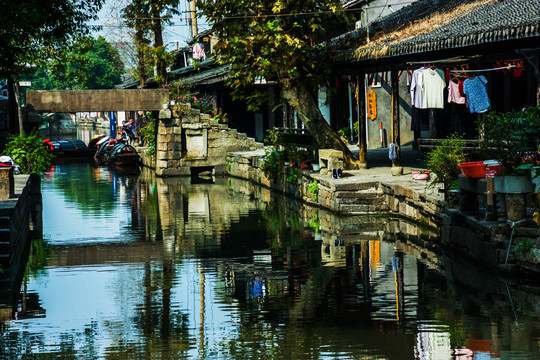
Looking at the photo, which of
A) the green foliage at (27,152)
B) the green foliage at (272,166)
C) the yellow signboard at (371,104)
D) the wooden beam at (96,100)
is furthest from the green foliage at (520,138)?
the wooden beam at (96,100)

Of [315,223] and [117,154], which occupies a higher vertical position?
[117,154]

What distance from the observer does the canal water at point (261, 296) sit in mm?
8219

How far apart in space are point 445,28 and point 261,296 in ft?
31.6

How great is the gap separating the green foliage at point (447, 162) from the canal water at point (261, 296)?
3.63 ft

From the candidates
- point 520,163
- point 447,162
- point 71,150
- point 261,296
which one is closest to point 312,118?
point 447,162

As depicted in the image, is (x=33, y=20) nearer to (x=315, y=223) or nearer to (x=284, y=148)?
(x=315, y=223)

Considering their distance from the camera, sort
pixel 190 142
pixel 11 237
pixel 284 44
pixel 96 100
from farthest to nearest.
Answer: pixel 190 142, pixel 96 100, pixel 284 44, pixel 11 237

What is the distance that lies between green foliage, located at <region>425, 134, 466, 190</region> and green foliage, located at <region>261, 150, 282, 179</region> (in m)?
8.05

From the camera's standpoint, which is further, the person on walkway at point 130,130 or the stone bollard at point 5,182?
the person on walkway at point 130,130

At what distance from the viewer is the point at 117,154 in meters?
37.6

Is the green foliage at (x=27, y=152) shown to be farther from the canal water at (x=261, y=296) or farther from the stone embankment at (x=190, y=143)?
the stone embankment at (x=190, y=143)

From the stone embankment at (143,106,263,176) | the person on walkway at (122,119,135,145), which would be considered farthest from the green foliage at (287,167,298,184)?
the person on walkway at (122,119,135,145)

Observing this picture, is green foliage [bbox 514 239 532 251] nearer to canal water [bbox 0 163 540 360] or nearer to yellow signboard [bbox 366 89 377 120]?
canal water [bbox 0 163 540 360]

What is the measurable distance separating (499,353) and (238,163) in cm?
2244
